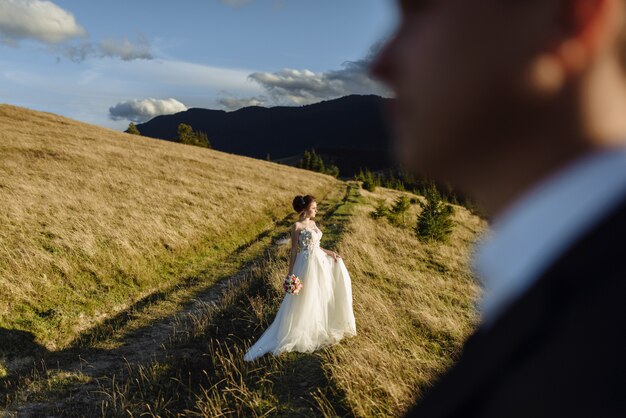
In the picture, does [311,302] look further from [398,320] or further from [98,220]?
[98,220]

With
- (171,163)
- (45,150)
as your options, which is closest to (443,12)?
(45,150)

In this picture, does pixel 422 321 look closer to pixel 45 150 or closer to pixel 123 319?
pixel 123 319

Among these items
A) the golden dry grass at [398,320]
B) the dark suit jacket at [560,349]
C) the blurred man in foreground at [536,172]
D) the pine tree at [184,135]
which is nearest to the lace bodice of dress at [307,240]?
the golden dry grass at [398,320]

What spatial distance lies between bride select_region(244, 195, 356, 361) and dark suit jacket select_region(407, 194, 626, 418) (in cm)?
646

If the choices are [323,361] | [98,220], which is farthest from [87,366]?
[98,220]

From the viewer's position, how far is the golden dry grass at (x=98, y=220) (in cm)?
984

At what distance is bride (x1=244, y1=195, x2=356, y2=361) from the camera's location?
6.96 m

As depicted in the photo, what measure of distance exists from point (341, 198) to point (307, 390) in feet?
84.7

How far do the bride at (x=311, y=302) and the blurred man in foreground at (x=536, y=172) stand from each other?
6440mm

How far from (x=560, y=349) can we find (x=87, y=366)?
871 cm

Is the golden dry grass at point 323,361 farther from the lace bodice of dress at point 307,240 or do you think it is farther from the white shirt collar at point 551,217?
the white shirt collar at point 551,217

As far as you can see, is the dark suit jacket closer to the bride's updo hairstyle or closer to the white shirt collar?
the white shirt collar

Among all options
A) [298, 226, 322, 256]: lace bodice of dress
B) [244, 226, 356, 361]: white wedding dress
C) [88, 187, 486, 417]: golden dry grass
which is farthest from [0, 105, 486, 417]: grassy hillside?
[298, 226, 322, 256]: lace bodice of dress

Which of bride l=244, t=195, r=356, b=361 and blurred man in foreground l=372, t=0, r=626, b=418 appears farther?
bride l=244, t=195, r=356, b=361
